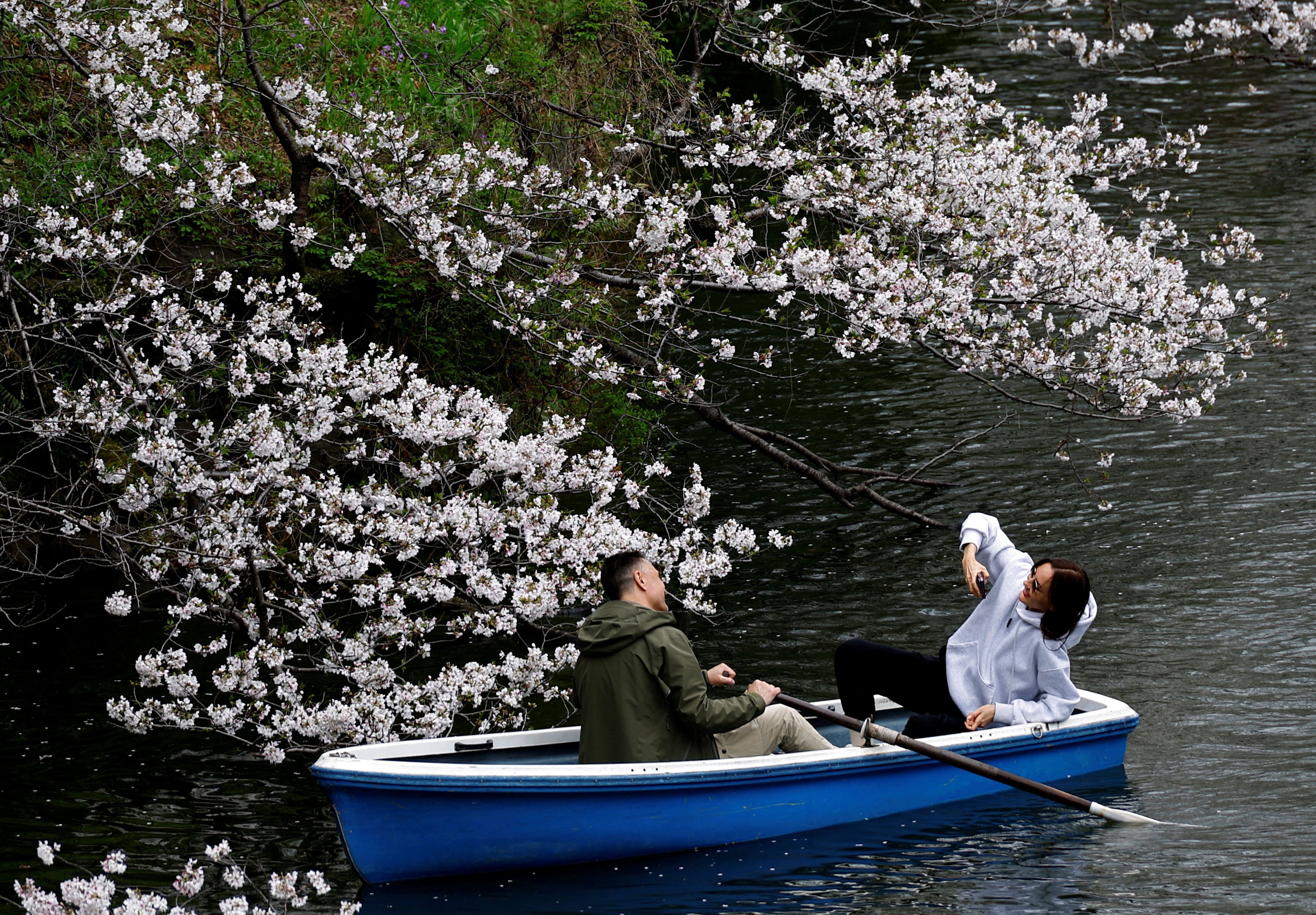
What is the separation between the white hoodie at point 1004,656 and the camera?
7305 mm

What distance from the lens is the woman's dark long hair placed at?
6.91m

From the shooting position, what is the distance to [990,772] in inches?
278

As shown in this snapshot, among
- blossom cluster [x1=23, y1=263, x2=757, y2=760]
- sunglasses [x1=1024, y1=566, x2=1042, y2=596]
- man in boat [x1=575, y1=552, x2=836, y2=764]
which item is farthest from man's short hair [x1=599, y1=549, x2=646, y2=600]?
sunglasses [x1=1024, y1=566, x2=1042, y2=596]

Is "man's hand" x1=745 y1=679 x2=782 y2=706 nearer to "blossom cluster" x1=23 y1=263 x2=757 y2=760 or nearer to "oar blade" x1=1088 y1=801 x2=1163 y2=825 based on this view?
"blossom cluster" x1=23 y1=263 x2=757 y2=760

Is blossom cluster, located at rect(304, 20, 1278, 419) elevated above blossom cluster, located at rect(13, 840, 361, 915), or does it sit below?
above

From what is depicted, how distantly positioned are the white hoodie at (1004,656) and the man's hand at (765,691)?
1.18 meters

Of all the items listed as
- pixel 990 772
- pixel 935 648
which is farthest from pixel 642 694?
pixel 935 648

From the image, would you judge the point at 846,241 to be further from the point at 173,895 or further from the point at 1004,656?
the point at 173,895

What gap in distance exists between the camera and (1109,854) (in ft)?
22.4

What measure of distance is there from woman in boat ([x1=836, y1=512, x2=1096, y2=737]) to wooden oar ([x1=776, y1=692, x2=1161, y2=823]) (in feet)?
1.29

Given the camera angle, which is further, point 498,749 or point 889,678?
point 889,678

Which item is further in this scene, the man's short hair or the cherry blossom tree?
the cherry blossom tree

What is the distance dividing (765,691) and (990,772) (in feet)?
4.07

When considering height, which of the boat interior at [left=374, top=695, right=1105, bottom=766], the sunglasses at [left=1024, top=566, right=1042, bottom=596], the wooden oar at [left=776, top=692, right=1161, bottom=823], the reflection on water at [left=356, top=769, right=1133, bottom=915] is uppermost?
the sunglasses at [left=1024, top=566, right=1042, bottom=596]
